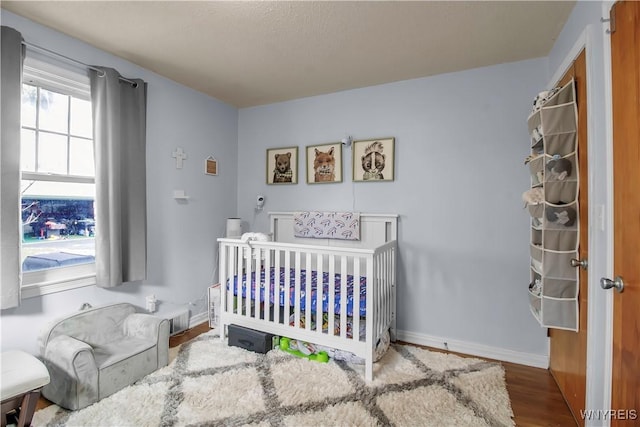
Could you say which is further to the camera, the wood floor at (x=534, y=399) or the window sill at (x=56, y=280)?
the window sill at (x=56, y=280)

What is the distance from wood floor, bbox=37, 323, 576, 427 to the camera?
5.32ft

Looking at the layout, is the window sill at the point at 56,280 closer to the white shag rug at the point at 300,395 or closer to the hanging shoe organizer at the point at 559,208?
the white shag rug at the point at 300,395

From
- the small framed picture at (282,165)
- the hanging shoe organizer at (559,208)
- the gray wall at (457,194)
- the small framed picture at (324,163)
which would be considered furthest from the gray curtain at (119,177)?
the hanging shoe organizer at (559,208)

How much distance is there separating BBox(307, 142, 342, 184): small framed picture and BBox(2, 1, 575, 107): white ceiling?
0.65 meters

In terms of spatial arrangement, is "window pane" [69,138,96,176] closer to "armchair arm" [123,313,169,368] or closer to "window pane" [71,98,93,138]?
"window pane" [71,98,93,138]

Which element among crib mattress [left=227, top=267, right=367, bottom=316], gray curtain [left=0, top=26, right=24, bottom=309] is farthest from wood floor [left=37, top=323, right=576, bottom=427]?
crib mattress [left=227, top=267, right=367, bottom=316]

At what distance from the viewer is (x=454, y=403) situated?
1733 millimetres

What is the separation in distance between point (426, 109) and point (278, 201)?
1.74 meters

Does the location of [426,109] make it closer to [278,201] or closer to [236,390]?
[278,201]

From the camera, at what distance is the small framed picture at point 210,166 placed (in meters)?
3.07

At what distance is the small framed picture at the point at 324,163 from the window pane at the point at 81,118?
1.84 m

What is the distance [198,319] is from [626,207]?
3229 mm

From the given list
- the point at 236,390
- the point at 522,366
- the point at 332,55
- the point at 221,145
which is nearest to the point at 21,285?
the point at 236,390

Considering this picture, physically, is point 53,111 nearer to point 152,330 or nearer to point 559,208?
point 152,330
